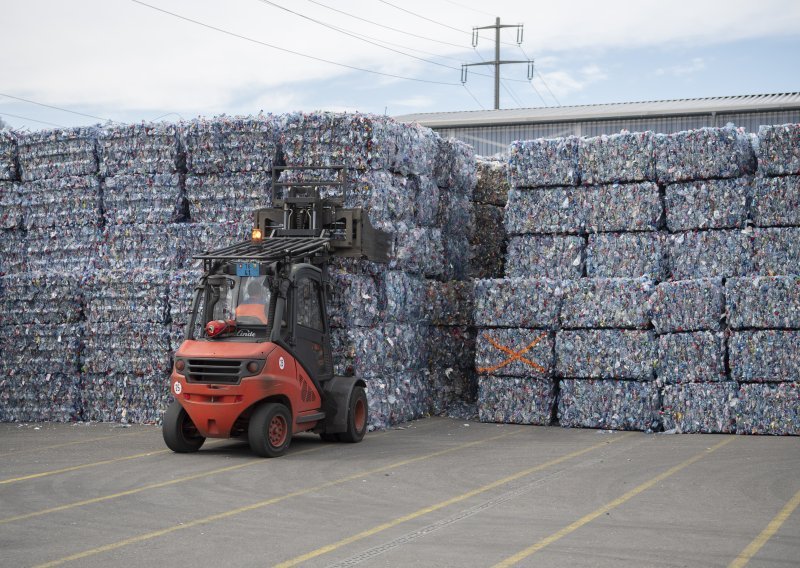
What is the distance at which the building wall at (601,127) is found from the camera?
3225cm

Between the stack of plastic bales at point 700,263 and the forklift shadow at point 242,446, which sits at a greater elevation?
the stack of plastic bales at point 700,263

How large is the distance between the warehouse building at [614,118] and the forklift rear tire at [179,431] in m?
21.9

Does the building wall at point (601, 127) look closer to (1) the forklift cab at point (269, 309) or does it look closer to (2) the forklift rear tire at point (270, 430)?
(1) the forklift cab at point (269, 309)

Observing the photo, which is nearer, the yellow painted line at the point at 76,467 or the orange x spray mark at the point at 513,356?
the yellow painted line at the point at 76,467

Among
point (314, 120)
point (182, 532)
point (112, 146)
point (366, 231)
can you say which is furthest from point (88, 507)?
point (112, 146)

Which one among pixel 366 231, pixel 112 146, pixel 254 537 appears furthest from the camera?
pixel 112 146

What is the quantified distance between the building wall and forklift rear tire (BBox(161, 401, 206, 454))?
21770mm

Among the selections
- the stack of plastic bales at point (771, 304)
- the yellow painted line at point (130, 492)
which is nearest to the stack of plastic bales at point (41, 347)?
the yellow painted line at point (130, 492)

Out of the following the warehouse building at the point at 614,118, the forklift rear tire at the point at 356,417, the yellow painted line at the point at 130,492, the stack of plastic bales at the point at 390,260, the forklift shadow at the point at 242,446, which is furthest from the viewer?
the warehouse building at the point at 614,118

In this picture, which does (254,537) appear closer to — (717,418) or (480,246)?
(717,418)

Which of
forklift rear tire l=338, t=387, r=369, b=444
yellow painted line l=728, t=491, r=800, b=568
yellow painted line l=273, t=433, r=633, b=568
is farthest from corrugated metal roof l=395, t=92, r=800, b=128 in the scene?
Answer: yellow painted line l=728, t=491, r=800, b=568

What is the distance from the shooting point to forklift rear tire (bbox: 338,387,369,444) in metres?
15.2

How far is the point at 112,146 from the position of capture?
61.5 ft

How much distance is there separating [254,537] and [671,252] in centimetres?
1028
